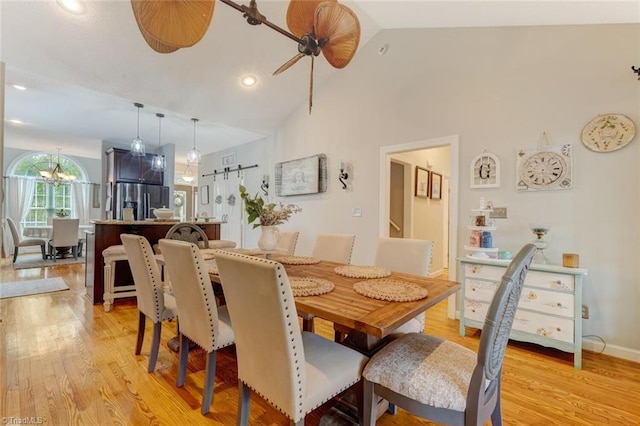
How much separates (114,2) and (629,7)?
166 inches

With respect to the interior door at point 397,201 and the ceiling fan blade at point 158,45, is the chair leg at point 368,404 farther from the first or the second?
the interior door at point 397,201

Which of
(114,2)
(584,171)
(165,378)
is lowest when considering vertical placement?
(165,378)

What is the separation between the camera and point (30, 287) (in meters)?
4.09

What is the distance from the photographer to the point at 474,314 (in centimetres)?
261

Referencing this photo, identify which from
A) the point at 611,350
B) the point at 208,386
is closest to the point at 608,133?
the point at 611,350

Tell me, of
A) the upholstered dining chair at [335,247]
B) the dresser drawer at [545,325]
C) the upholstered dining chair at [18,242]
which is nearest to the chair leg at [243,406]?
the upholstered dining chair at [335,247]

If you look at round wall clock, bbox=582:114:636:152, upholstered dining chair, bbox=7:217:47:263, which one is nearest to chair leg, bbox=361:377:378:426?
round wall clock, bbox=582:114:636:152

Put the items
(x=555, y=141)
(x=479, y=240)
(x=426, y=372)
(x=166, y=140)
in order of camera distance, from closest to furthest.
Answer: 1. (x=426, y=372)
2. (x=555, y=141)
3. (x=479, y=240)
4. (x=166, y=140)

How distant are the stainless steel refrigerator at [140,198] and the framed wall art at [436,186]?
218 inches

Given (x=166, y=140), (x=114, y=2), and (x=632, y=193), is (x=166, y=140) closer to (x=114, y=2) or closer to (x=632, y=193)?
(x=114, y=2)

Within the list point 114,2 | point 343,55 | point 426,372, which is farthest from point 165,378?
point 114,2

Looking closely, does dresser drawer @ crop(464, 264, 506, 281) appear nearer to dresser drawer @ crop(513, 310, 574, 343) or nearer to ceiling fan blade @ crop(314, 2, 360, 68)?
dresser drawer @ crop(513, 310, 574, 343)

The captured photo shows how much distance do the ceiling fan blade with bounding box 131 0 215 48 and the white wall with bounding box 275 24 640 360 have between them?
2594 mm

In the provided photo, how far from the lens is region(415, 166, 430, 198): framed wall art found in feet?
15.7
